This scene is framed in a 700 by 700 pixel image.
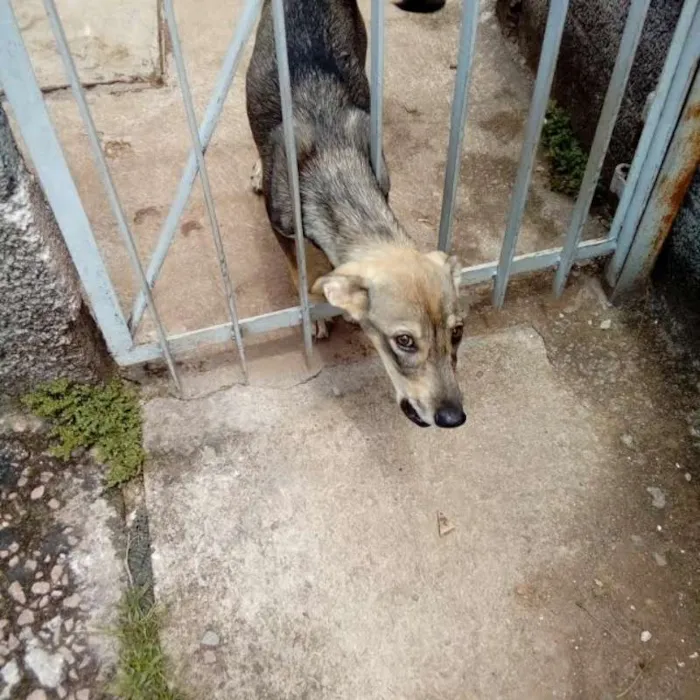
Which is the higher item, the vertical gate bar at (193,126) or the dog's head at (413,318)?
the vertical gate bar at (193,126)

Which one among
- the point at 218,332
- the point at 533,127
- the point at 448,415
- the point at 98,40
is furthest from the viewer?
the point at 98,40

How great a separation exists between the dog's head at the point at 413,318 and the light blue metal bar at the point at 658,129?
4.02 ft

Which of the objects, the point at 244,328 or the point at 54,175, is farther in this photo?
the point at 244,328

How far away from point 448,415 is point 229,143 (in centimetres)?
274

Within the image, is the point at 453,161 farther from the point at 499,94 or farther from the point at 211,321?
the point at 499,94

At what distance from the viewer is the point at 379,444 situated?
11.1 feet

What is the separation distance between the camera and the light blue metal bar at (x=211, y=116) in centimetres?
250

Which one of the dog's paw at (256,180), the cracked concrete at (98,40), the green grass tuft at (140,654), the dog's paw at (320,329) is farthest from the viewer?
the cracked concrete at (98,40)

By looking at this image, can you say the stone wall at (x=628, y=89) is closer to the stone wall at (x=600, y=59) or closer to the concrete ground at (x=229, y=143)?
the stone wall at (x=600, y=59)

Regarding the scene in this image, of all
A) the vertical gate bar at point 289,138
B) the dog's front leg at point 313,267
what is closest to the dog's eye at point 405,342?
the vertical gate bar at point 289,138

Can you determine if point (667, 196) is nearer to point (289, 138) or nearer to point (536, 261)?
point (536, 261)

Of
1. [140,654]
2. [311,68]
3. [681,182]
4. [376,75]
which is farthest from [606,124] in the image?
[140,654]

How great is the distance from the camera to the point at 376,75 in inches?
106

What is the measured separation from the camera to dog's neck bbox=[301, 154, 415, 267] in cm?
305
